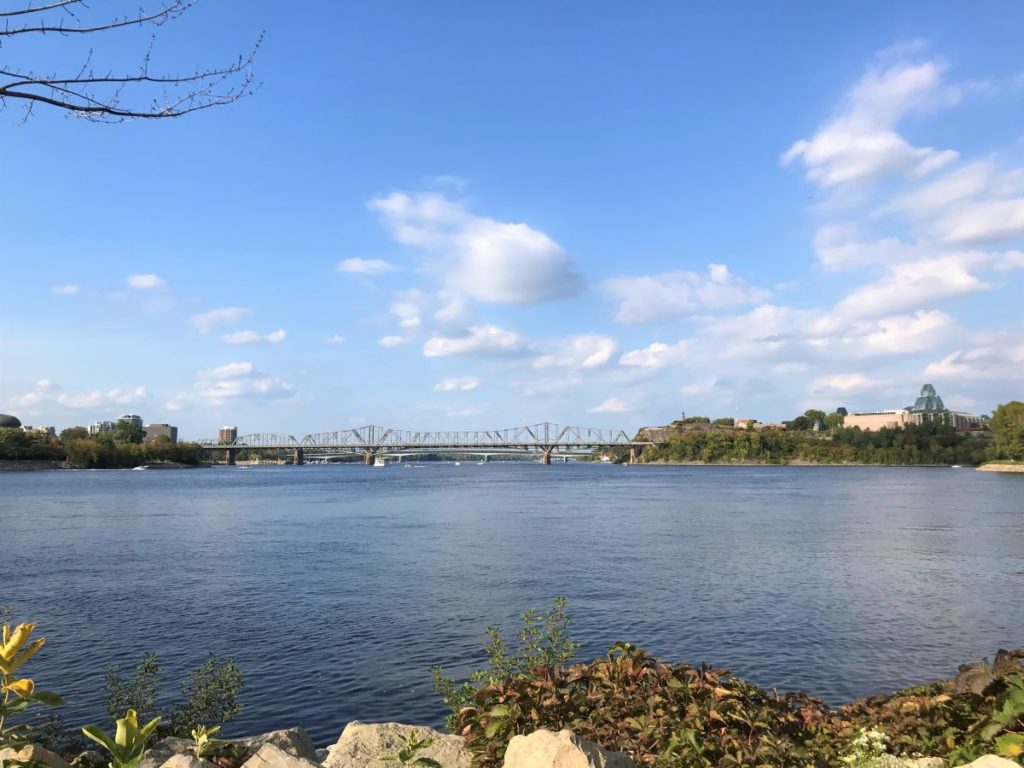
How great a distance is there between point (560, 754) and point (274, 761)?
2.80m

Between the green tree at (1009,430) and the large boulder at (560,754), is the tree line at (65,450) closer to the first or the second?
the large boulder at (560,754)

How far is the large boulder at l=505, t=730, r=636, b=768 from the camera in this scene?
5500mm

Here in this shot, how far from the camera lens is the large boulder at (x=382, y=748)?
289 inches

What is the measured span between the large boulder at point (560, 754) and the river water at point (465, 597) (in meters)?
8.21

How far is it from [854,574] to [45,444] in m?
202

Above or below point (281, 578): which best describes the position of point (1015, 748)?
above

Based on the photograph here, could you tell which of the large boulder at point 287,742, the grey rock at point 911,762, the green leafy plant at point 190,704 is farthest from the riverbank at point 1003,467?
the large boulder at point 287,742

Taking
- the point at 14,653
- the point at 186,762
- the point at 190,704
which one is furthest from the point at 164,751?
the point at 190,704

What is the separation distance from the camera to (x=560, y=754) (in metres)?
5.58

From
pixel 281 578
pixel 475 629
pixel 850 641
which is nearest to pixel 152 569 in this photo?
pixel 281 578

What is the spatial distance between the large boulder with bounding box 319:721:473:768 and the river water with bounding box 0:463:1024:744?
17.3 feet

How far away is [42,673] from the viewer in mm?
16734

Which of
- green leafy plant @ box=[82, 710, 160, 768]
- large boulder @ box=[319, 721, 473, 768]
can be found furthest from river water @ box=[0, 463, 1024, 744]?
green leafy plant @ box=[82, 710, 160, 768]

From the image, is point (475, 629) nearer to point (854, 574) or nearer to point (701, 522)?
point (854, 574)
